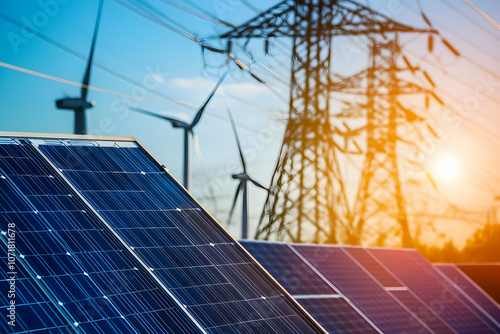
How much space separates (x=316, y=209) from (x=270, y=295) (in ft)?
75.2

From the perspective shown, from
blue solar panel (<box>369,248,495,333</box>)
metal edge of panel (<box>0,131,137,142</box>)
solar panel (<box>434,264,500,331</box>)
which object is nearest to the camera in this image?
metal edge of panel (<box>0,131,137,142</box>)

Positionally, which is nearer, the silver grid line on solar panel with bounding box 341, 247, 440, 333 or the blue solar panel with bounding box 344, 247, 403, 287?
the silver grid line on solar panel with bounding box 341, 247, 440, 333

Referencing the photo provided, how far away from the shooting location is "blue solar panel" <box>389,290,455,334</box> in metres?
26.0

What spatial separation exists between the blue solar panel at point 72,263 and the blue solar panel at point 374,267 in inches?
648

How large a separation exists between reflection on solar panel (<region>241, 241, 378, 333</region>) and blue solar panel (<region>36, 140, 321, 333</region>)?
5.84 m

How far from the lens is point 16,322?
415 inches

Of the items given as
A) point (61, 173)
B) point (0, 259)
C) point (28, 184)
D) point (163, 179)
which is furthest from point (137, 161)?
point (0, 259)

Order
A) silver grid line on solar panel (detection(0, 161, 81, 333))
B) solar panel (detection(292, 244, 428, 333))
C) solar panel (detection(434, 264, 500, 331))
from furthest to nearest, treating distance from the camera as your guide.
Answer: solar panel (detection(434, 264, 500, 331)), solar panel (detection(292, 244, 428, 333)), silver grid line on solar panel (detection(0, 161, 81, 333))

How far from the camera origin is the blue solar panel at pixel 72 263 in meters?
11.8

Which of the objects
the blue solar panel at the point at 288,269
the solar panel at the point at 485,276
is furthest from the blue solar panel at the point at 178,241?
the solar panel at the point at 485,276

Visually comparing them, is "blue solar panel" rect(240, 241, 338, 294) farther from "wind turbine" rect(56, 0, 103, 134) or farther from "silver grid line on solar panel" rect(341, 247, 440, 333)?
"wind turbine" rect(56, 0, 103, 134)

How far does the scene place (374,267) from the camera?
29672mm

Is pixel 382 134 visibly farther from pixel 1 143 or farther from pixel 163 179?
pixel 1 143

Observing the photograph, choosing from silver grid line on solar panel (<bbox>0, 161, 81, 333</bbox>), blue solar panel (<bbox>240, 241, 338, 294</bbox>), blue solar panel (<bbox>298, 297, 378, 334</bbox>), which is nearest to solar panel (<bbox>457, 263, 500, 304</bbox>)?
Result: blue solar panel (<bbox>240, 241, 338, 294</bbox>)
